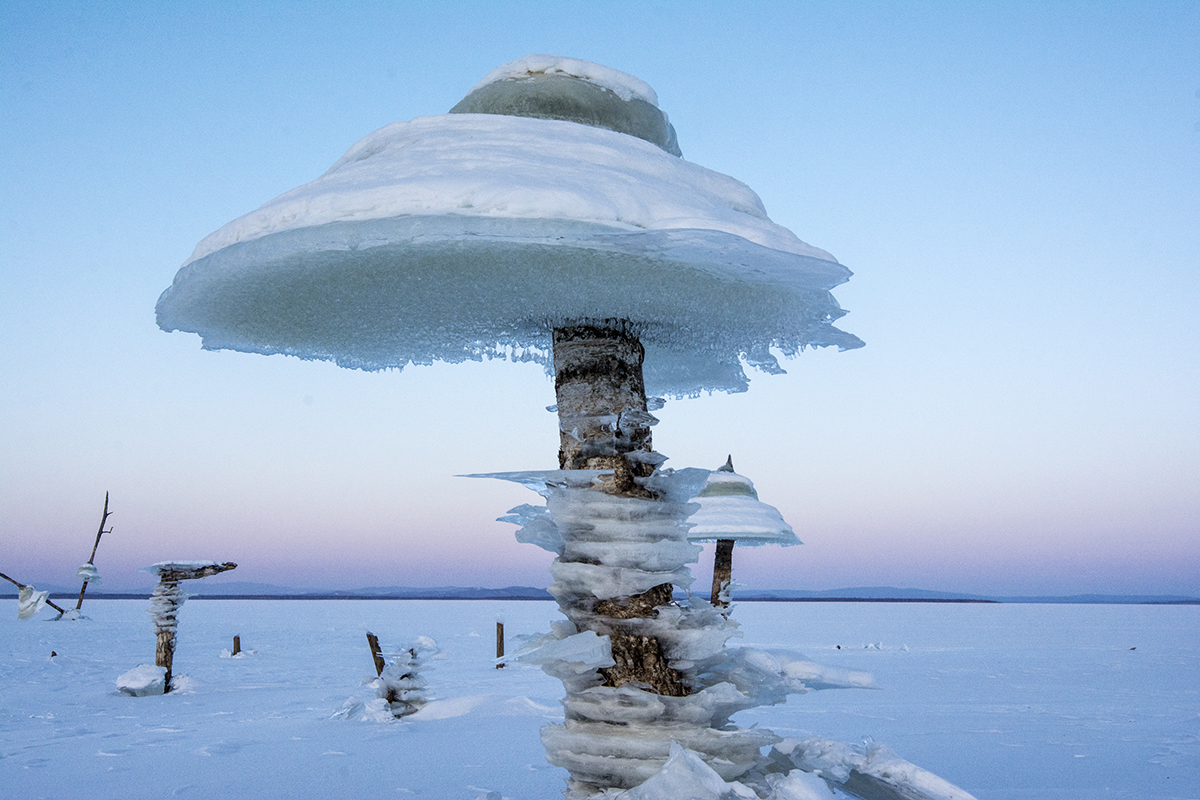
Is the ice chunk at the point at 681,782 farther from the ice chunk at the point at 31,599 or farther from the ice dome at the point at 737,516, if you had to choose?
the ice chunk at the point at 31,599

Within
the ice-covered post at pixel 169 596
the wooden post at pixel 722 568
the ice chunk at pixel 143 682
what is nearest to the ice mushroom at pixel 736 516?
the wooden post at pixel 722 568

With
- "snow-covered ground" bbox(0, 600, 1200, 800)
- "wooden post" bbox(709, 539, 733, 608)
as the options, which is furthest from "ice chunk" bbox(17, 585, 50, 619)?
"wooden post" bbox(709, 539, 733, 608)

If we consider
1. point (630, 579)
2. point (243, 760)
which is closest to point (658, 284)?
point (630, 579)

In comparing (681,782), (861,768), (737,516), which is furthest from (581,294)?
(737,516)

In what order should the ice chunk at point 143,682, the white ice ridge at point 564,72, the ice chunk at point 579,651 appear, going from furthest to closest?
1. the ice chunk at point 143,682
2. the white ice ridge at point 564,72
3. the ice chunk at point 579,651

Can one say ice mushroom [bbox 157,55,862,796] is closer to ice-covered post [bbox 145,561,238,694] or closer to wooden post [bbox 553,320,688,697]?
wooden post [bbox 553,320,688,697]

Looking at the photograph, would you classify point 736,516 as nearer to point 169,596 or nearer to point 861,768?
point 861,768

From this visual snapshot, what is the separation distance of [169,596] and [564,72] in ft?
32.4

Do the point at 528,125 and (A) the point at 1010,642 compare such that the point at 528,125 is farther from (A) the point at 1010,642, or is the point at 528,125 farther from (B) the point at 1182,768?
(A) the point at 1010,642

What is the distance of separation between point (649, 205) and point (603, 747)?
1601 mm

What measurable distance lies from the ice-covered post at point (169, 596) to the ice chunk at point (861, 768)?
9034mm

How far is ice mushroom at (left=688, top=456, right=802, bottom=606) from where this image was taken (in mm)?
7266

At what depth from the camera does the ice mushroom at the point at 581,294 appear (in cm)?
172

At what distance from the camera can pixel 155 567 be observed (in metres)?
9.13
